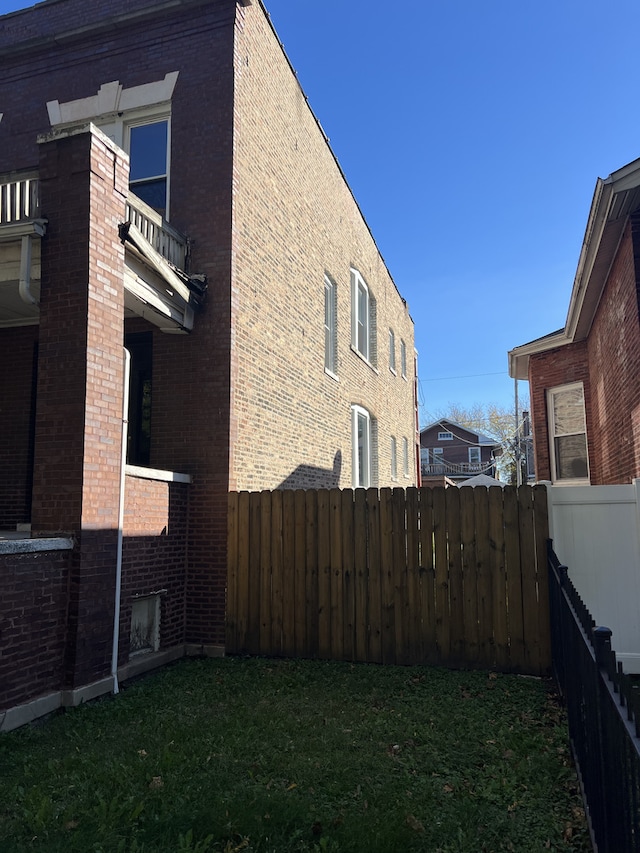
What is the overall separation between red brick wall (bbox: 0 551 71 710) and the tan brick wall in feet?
8.95

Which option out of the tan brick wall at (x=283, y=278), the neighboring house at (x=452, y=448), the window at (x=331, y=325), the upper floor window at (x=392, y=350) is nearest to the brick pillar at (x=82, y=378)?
the tan brick wall at (x=283, y=278)

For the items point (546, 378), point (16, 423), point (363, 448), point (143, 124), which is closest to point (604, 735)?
point (16, 423)

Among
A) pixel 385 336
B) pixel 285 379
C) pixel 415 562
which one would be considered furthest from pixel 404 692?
pixel 385 336

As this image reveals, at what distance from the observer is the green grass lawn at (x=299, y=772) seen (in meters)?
3.35

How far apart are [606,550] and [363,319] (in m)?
10.2

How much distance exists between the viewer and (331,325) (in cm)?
1302

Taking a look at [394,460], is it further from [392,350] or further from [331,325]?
[331,325]

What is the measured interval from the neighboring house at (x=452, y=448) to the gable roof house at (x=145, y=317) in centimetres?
4458

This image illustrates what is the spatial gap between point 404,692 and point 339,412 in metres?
7.68

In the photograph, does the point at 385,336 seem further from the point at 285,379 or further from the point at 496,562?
the point at 496,562

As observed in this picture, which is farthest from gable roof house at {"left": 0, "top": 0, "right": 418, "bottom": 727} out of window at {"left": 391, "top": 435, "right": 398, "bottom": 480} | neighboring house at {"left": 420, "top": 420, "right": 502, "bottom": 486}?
neighboring house at {"left": 420, "top": 420, "right": 502, "bottom": 486}

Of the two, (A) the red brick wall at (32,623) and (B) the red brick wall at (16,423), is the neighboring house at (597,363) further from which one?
(B) the red brick wall at (16,423)

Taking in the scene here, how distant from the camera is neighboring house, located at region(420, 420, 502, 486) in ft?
183

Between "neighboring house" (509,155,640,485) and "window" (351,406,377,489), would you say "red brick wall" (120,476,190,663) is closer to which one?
"neighboring house" (509,155,640,485)
